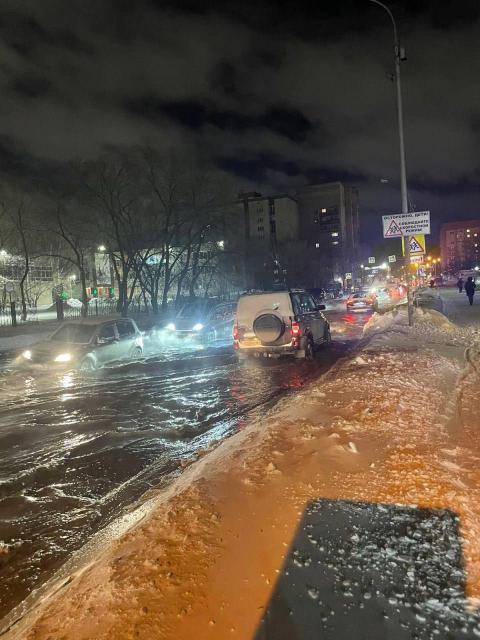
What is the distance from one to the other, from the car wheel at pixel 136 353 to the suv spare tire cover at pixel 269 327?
4.23 meters

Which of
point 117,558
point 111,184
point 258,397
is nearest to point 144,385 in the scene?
point 258,397

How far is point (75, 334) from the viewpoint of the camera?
12922mm

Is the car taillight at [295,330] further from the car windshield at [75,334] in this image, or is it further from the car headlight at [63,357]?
the car headlight at [63,357]

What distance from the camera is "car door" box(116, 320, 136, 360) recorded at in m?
13.8

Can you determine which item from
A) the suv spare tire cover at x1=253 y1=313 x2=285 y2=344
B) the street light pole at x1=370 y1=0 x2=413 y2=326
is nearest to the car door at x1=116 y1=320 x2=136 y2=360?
the suv spare tire cover at x1=253 y1=313 x2=285 y2=344

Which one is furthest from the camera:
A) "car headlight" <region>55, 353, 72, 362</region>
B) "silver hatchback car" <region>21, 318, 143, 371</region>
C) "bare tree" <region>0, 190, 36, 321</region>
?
"bare tree" <region>0, 190, 36, 321</region>

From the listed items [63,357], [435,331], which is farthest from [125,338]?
[435,331]

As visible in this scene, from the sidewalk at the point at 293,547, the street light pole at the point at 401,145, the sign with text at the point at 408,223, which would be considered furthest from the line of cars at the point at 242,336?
the sidewalk at the point at 293,547

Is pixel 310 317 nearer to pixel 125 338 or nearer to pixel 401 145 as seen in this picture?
pixel 125 338

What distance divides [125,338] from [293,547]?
38.2 ft

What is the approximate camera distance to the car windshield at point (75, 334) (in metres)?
12.7

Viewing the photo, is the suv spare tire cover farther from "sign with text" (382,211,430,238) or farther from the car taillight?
"sign with text" (382,211,430,238)

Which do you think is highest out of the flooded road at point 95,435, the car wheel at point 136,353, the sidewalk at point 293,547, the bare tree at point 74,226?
the bare tree at point 74,226

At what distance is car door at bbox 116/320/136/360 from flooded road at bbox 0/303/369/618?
0.50 m
